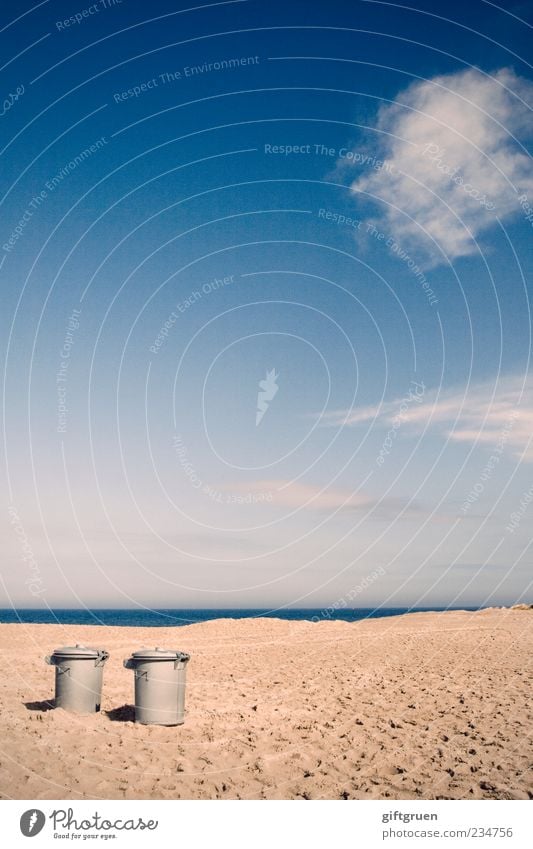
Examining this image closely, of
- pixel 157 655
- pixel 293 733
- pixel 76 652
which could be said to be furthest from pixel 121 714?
pixel 293 733

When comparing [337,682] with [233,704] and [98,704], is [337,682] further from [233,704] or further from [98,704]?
[98,704]

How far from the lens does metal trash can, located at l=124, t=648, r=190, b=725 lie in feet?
29.6

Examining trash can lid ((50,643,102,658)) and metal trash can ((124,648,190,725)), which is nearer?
metal trash can ((124,648,190,725))

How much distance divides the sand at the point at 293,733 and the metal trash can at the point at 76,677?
0.18 metres

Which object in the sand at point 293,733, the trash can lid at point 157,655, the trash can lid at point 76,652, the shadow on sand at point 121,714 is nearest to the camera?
Result: the sand at point 293,733

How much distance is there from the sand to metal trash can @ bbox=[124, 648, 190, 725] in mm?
243

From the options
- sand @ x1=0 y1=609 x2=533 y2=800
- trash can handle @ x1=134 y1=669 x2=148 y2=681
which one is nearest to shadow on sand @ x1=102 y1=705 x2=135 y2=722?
sand @ x1=0 y1=609 x2=533 y2=800

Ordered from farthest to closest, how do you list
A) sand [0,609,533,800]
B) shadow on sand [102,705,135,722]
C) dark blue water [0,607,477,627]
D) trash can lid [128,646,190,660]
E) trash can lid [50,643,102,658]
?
1. dark blue water [0,607,477,627]
2. shadow on sand [102,705,135,722]
3. trash can lid [50,643,102,658]
4. trash can lid [128,646,190,660]
5. sand [0,609,533,800]

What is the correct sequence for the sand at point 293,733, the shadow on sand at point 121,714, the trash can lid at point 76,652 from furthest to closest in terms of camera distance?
the shadow on sand at point 121,714, the trash can lid at point 76,652, the sand at point 293,733

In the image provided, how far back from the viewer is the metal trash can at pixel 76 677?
30.9 ft

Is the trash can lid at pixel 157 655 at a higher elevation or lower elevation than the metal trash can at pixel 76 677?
higher

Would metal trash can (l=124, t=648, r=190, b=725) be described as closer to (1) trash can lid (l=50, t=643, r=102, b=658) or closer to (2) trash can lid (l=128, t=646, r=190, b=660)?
(2) trash can lid (l=128, t=646, r=190, b=660)

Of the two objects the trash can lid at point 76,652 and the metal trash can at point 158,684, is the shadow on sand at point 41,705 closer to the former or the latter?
the trash can lid at point 76,652

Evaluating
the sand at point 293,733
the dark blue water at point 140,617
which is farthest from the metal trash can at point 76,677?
the dark blue water at point 140,617
